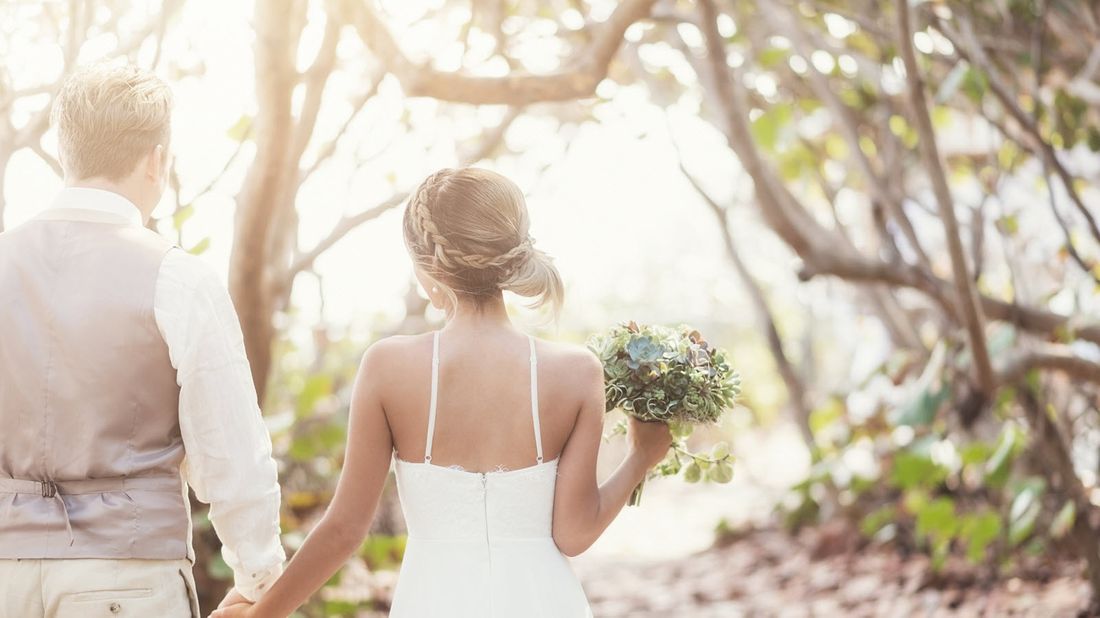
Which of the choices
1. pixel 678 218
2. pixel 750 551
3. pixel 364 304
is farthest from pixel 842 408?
pixel 678 218

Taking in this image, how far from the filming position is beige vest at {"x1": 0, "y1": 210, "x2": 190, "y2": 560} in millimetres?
2166

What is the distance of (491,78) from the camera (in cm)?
344

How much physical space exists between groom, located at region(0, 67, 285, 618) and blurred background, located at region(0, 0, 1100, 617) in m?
0.72

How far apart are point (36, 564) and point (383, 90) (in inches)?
154

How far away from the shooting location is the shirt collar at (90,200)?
2.27m

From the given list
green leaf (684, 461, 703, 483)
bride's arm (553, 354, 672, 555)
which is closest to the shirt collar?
bride's arm (553, 354, 672, 555)

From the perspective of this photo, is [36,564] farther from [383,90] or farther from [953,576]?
[953,576]

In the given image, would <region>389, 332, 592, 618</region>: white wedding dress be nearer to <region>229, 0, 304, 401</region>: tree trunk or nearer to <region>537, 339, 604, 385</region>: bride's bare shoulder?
<region>537, 339, 604, 385</region>: bride's bare shoulder

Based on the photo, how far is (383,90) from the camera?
18.9ft

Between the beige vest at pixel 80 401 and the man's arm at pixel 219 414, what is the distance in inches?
1.5

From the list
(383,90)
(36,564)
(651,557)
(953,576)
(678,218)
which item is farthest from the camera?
(678,218)

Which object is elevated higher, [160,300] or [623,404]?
[160,300]

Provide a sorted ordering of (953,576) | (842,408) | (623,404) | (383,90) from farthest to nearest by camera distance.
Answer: (842,408), (953,576), (383,90), (623,404)

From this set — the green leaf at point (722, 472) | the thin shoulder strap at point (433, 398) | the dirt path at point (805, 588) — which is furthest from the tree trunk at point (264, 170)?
the dirt path at point (805, 588)
